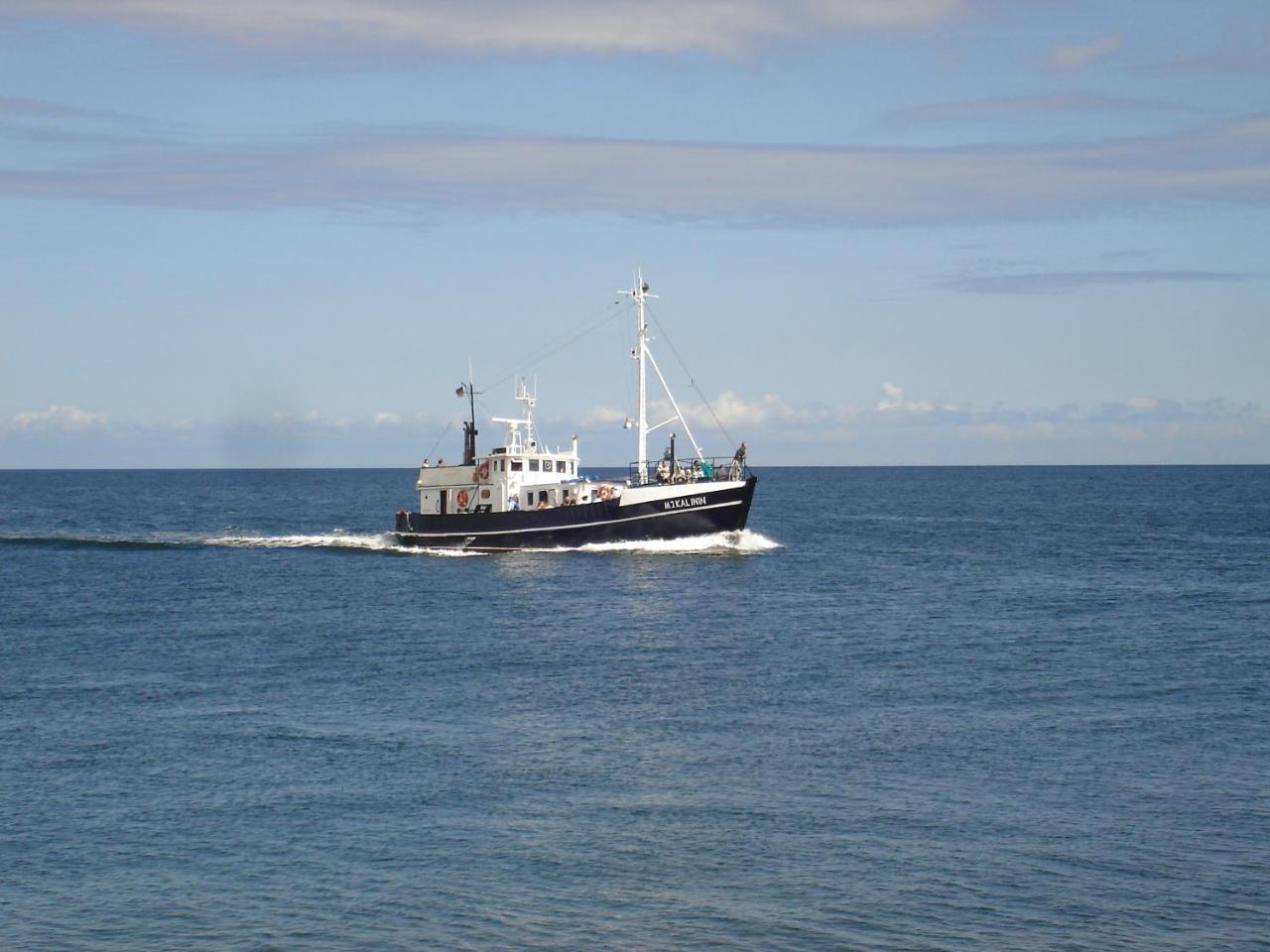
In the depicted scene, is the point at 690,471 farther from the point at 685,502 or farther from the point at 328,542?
the point at 328,542

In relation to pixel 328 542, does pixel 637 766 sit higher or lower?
lower

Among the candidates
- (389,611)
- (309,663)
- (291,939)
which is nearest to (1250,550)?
(389,611)

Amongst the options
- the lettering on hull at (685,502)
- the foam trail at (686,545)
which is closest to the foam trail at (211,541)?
the foam trail at (686,545)

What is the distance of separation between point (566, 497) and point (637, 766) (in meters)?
49.5

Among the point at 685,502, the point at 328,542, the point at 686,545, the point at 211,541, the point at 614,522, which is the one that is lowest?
the point at 211,541

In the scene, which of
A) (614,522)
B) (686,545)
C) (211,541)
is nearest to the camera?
(614,522)

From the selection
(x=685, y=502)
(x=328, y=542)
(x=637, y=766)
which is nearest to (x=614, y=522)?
(x=685, y=502)

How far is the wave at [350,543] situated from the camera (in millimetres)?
78375

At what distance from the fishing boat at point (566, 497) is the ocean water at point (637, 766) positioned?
10464 millimetres

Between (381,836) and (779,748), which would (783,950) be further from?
(779,748)

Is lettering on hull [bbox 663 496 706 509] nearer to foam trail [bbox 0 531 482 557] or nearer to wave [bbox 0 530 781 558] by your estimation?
wave [bbox 0 530 781 558]

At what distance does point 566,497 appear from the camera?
267 feet

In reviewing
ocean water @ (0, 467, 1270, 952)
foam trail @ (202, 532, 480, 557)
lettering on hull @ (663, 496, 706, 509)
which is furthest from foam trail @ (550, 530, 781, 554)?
ocean water @ (0, 467, 1270, 952)

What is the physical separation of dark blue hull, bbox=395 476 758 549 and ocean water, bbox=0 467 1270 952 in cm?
1033
